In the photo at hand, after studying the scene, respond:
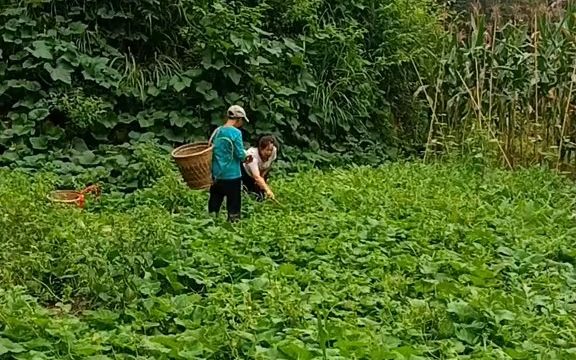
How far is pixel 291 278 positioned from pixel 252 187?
260cm

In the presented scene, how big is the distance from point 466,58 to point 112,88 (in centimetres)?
383

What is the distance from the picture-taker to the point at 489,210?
6.27 m

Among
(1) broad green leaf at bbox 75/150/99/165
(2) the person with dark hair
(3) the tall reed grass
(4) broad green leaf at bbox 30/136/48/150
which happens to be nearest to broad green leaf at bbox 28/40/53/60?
(4) broad green leaf at bbox 30/136/48/150

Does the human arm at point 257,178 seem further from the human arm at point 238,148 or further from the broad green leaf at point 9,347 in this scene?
the broad green leaf at point 9,347

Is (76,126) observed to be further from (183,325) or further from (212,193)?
(183,325)

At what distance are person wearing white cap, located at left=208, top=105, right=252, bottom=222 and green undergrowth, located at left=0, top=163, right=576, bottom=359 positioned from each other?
0.19 meters

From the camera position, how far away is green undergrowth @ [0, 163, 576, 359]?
3459 millimetres

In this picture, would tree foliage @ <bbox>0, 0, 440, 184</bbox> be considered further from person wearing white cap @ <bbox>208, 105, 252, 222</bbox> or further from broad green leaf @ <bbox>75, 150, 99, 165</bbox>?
person wearing white cap @ <bbox>208, 105, 252, 222</bbox>

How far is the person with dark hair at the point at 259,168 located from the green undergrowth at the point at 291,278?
201 millimetres

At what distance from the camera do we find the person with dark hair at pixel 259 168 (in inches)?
266

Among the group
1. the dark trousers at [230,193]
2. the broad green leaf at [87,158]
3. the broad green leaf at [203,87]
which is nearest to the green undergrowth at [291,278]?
the dark trousers at [230,193]

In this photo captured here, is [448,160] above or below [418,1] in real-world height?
below

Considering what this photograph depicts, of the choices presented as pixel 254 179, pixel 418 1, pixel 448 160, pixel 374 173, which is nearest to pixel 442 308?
pixel 254 179

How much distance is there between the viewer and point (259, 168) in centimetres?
691
